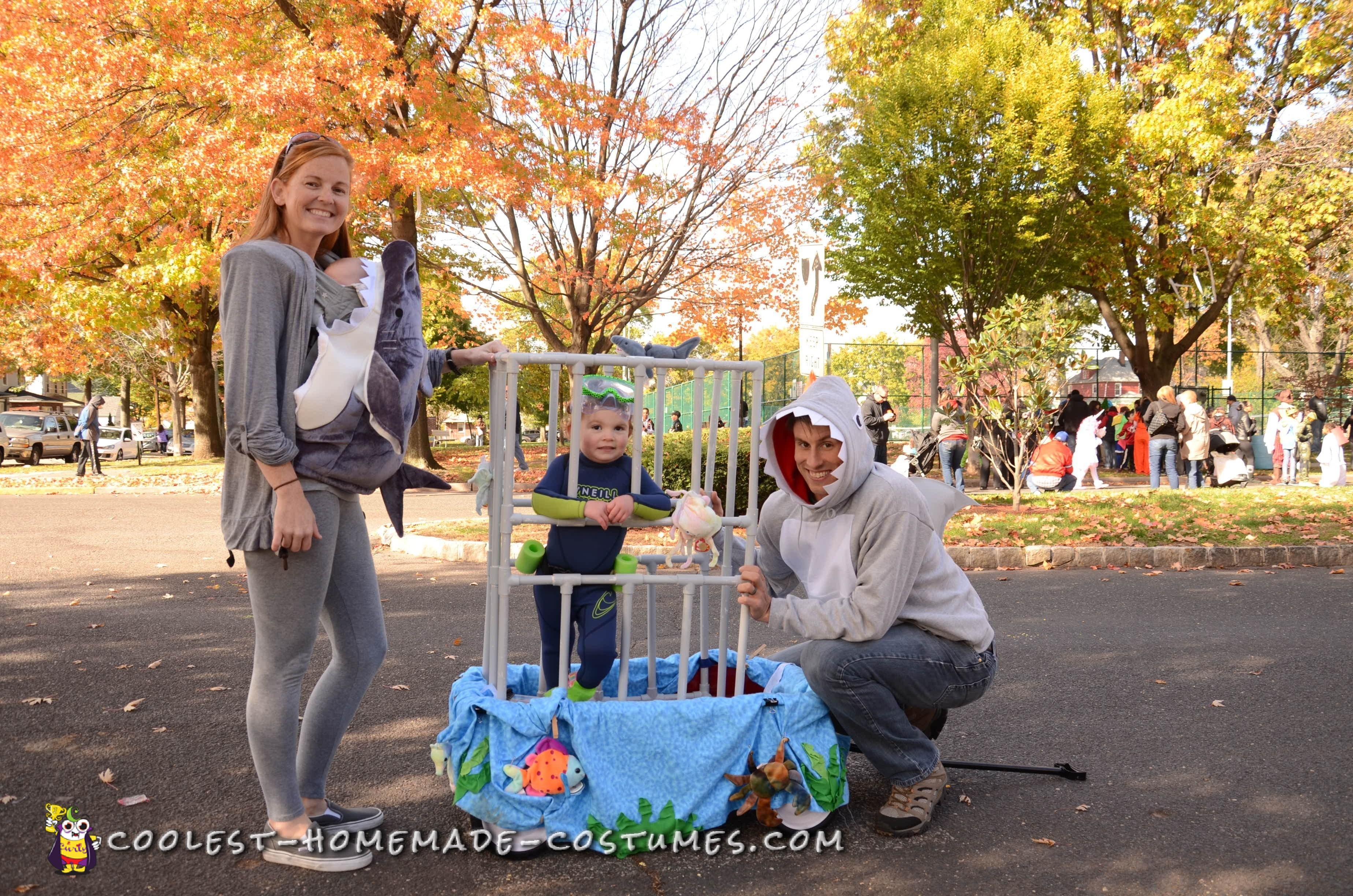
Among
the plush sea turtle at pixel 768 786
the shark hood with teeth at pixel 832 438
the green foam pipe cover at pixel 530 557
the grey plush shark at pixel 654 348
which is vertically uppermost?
the grey plush shark at pixel 654 348

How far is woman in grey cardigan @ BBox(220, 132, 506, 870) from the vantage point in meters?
2.48

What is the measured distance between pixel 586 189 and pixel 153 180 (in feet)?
23.9

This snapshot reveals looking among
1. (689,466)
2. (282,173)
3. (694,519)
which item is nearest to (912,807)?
(694,519)

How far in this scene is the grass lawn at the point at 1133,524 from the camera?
8961mm

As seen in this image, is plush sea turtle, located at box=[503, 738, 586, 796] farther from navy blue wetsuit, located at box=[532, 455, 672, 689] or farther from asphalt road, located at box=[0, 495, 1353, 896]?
navy blue wetsuit, located at box=[532, 455, 672, 689]

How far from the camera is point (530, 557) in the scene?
3180 mm

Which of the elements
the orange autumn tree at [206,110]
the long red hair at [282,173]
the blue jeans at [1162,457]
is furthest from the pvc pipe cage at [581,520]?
the blue jeans at [1162,457]

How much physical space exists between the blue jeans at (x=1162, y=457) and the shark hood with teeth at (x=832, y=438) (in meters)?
13.3

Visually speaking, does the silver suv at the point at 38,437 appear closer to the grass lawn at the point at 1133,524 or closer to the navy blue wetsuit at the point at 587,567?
the grass lawn at the point at 1133,524

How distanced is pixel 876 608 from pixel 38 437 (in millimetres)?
31099

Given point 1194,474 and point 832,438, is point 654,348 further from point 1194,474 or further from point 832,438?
point 1194,474

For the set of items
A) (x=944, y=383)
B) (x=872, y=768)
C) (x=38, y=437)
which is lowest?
(x=872, y=768)

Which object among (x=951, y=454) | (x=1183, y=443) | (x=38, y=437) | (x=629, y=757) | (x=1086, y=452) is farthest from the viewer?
(x=38, y=437)

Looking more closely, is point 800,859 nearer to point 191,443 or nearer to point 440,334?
point 440,334
